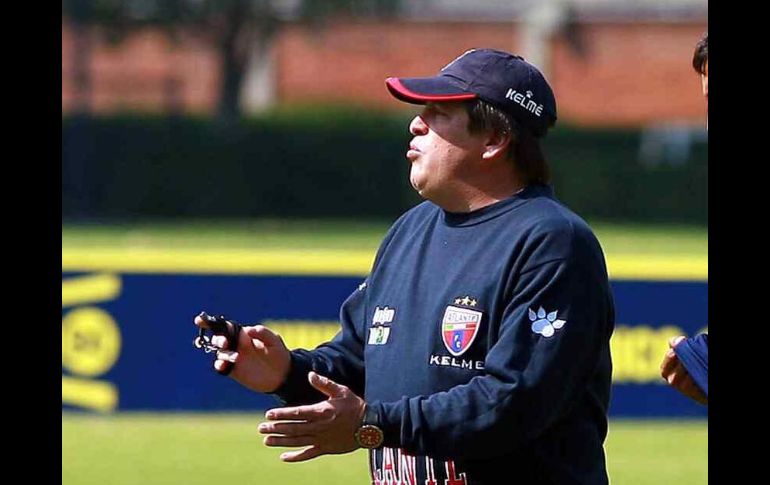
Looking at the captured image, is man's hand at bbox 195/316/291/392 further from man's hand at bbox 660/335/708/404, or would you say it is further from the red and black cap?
man's hand at bbox 660/335/708/404

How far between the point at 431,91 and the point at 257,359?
83 centimetres

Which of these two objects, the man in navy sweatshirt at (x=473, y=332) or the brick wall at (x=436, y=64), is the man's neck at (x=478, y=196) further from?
the brick wall at (x=436, y=64)

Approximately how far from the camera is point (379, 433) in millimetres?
3863

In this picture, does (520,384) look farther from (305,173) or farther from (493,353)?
(305,173)

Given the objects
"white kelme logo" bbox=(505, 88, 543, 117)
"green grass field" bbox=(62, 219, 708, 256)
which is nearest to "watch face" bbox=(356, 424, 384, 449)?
"white kelme logo" bbox=(505, 88, 543, 117)

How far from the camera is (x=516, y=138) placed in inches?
165

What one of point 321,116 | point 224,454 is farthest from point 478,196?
point 321,116

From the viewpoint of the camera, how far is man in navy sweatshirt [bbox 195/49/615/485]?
3.87m

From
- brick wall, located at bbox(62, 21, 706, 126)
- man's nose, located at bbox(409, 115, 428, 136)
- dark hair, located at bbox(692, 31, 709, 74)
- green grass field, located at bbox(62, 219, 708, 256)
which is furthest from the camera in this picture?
brick wall, located at bbox(62, 21, 706, 126)

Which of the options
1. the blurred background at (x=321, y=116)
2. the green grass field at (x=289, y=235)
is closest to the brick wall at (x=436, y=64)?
the blurred background at (x=321, y=116)

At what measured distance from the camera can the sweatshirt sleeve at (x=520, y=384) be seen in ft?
12.6
